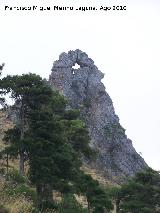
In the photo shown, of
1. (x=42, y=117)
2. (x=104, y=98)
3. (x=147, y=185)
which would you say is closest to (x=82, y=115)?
(x=104, y=98)

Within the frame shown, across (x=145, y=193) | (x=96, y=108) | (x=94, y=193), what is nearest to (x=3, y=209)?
(x=145, y=193)

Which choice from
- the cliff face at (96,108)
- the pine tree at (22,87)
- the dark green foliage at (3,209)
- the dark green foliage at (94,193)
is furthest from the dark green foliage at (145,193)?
the cliff face at (96,108)

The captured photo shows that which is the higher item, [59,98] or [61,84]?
[61,84]

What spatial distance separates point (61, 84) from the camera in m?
94.6

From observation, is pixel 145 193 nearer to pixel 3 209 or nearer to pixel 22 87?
pixel 22 87

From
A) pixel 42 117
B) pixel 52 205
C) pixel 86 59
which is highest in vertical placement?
pixel 86 59

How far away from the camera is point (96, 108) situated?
97.6m

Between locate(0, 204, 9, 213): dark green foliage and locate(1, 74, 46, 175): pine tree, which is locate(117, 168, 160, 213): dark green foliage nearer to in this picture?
locate(1, 74, 46, 175): pine tree

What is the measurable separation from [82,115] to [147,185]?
58826mm

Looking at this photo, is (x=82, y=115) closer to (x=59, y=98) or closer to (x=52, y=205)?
(x=59, y=98)

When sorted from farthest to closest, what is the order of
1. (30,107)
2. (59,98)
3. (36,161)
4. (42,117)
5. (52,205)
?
(59,98) → (30,107) → (42,117) → (36,161) → (52,205)

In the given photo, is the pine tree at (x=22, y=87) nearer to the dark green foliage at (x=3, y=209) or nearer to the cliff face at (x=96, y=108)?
the dark green foliage at (x=3, y=209)

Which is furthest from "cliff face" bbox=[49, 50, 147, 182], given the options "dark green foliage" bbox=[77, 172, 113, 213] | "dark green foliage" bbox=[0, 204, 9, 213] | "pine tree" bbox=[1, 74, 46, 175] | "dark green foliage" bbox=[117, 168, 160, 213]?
"dark green foliage" bbox=[0, 204, 9, 213]

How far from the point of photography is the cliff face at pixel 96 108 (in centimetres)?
9356
